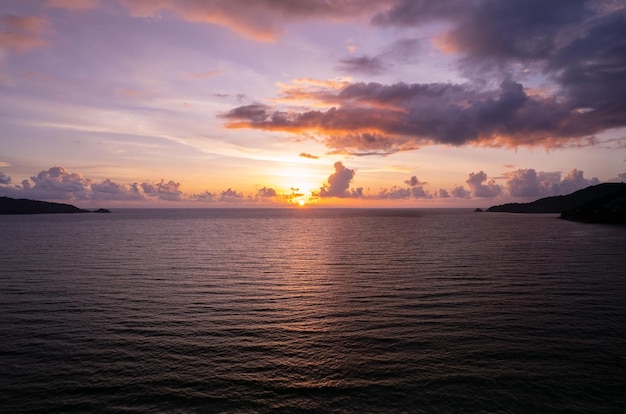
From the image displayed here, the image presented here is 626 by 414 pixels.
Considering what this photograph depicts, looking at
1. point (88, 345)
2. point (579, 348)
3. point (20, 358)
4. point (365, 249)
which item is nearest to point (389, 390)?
point (579, 348)

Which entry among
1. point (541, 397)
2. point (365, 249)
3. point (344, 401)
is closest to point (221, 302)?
point (344, 401)

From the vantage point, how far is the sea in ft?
80.1

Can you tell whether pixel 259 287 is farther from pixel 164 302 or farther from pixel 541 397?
pixel 541 397

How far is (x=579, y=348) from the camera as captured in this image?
31516 mm

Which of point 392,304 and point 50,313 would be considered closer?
point 50,313

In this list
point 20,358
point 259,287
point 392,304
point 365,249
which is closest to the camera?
Result: point 20,358

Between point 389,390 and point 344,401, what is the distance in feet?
11.0

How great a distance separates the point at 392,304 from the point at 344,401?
74.0 ft

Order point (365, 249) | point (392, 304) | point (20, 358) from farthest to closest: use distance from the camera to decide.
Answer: point (365, 249) → point (392, 304) → point (20, 358)

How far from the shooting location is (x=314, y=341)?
34094 mm

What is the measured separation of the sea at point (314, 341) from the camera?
2442 cm

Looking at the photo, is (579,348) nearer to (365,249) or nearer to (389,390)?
(389,390)

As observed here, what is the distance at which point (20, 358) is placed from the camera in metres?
30.0

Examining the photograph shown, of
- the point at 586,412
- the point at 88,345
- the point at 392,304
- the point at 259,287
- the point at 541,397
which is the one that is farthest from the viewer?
the point at 259,287
